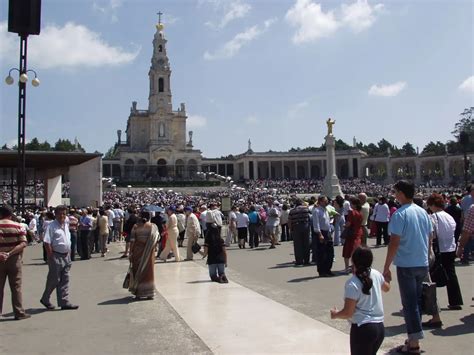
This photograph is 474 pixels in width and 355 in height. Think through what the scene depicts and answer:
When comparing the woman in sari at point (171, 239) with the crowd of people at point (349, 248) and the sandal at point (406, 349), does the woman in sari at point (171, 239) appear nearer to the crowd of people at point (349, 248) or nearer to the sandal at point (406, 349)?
the crowd of people at point (349, 248)

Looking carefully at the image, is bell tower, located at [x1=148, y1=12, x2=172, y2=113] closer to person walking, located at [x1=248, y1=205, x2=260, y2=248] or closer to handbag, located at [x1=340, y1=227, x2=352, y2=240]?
person walking, located at [x1=248, y1=205, x2=260, y2=248]

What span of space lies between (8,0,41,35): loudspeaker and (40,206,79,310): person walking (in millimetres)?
5490

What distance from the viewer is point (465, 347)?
18.4ft

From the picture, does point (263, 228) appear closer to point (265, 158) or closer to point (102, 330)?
point (102, 330)

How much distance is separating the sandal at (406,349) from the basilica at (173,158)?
7598cm

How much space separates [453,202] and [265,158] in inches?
3279

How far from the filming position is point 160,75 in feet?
289

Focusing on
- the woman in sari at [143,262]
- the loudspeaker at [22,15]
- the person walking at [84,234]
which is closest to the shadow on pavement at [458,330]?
the woman in sari at [143,262]

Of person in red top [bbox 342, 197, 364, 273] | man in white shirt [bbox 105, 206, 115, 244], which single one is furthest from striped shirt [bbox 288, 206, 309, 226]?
man in white shirt [bbox 105, 206, 115, 244]

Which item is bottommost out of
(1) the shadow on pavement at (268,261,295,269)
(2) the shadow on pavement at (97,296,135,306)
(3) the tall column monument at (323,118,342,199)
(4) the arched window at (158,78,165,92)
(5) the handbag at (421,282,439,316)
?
(2) the shadow on pavement at (97,296,135,306)

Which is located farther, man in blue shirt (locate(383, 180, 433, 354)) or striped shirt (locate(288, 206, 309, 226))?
striped shirt (locate(288, 206, 309, 226))

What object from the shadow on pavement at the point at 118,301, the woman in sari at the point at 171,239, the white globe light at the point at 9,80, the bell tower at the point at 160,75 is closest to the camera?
the shadow on pavement at the point at 118,301

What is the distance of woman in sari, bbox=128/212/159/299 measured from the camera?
8695mm

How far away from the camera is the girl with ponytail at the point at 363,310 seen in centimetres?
406
